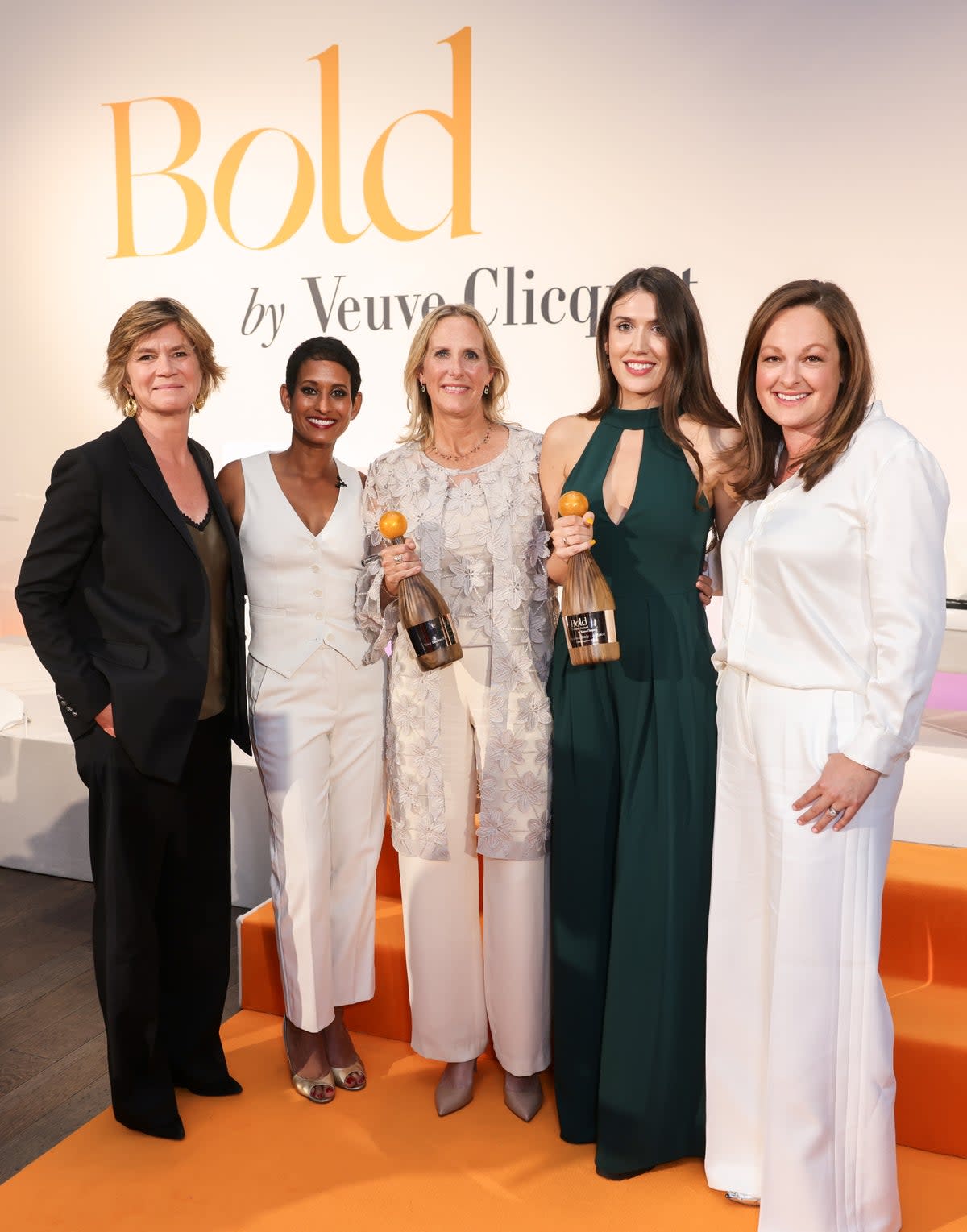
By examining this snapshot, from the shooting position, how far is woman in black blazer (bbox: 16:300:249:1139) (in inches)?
91.0

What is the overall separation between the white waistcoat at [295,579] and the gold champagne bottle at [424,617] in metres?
0.22

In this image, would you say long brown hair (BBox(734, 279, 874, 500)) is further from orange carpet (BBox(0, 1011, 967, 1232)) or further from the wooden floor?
the wooden floor

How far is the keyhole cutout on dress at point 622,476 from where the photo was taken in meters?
2.30

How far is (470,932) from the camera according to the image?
2.58 m

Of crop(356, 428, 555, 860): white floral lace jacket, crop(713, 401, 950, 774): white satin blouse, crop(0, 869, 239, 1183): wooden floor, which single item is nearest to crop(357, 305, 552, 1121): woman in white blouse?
crop(356, 428, 555, 860): white floral lace jacket

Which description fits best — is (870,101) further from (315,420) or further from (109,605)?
(109,605)

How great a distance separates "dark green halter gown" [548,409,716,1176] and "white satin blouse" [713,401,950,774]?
0.24 meters

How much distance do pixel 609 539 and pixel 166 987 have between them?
150 centimetres

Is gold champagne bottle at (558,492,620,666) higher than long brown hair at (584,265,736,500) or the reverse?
the reverse

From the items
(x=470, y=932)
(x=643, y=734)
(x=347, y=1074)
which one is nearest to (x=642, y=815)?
(x=643, y=734)

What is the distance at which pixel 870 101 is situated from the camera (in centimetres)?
342

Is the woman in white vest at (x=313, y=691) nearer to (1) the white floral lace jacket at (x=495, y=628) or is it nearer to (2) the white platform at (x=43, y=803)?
(1) the white floral lace jacket at (x=495, y=628)

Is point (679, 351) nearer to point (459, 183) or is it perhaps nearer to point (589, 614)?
point (589, 614)

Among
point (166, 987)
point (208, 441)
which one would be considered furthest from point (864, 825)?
point (208, 441)
